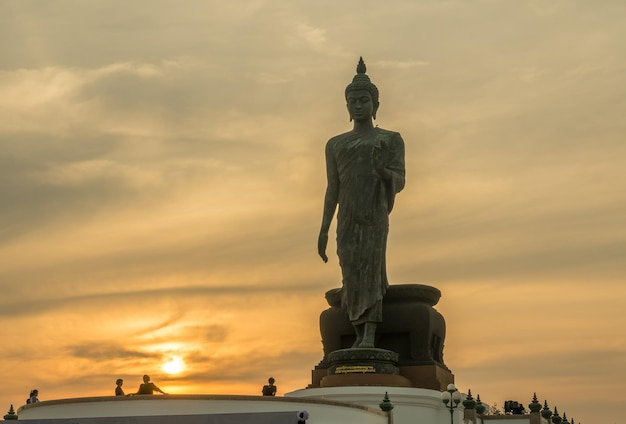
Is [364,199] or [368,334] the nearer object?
[368,334]

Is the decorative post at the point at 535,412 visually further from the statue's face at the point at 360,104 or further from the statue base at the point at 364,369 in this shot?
the statue's face at the point at 360,104

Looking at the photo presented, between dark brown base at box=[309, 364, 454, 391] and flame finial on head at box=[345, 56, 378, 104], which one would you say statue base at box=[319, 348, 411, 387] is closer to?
dark brown base at box=[309, 364, 454, 391]

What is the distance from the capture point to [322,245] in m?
39.3

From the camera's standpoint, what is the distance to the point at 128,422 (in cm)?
2916

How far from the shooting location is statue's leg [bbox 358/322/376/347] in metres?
37.1

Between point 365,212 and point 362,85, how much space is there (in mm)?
3613

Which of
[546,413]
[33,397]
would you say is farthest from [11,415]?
[546,413]

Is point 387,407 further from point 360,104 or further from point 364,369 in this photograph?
point 360,104

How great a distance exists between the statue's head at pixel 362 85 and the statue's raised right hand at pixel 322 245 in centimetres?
376

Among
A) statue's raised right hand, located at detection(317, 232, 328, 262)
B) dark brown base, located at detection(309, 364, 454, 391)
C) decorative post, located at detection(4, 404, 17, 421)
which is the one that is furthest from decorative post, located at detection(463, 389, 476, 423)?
decorative post, located at detection(4, 404, 17, 421)

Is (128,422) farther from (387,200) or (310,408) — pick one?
(387,200)

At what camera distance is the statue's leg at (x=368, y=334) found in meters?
37.1

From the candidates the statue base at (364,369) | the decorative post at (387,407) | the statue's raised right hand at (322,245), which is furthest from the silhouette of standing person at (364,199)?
the decorative post at (387,407)

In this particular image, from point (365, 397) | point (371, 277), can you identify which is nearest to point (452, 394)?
point (365, 397)
